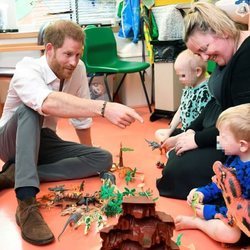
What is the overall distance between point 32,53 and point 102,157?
236 centimetres

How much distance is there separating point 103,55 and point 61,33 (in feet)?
7.11

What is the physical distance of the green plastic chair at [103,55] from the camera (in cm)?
378

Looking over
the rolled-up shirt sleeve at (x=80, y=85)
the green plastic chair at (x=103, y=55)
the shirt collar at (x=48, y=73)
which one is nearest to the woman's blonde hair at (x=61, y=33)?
the shirt collar at (x=48, y=73)

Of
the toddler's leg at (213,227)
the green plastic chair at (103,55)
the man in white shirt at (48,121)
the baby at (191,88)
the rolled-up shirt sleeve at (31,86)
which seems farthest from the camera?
the green plastic chair at (103,55)

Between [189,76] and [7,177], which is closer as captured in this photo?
[7,177]

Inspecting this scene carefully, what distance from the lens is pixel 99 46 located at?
3988 mm

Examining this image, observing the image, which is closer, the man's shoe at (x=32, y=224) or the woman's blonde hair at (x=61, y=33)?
the man's shoe at (x=32, y=224)

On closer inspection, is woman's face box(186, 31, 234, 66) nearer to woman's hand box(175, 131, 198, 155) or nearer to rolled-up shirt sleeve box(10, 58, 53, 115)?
woman's hand box(175, 131, 198, 155)

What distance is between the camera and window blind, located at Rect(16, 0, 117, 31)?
171 inches

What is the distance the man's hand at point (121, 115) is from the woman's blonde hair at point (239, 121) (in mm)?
323

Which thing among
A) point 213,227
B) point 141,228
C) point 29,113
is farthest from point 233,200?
point 29,113

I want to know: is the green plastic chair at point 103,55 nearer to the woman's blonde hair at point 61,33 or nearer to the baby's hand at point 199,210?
the woman's blonde hair at point 61,33

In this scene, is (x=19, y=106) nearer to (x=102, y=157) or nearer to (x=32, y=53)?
(x=102, y=157)

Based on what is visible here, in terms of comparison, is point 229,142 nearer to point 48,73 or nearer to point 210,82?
point 210,82
